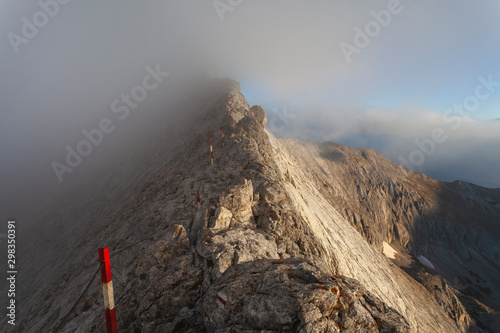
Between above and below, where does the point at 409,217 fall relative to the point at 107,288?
below

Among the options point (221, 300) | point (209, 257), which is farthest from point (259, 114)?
point (221, 300)

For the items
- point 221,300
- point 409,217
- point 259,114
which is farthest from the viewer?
point 409,217

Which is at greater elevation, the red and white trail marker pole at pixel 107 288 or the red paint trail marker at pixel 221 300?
the red and white trail marker pole at pixel 107 288

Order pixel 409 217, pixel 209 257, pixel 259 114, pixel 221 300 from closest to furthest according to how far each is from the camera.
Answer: pixel 221 300, pixel 209 257, pixel 259 114, pixel 409 217

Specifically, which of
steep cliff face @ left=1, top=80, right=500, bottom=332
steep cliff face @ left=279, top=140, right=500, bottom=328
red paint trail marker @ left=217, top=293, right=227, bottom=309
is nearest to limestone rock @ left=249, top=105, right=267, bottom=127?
steep cliff face @ left=1, top=80, right=500, bottom=332

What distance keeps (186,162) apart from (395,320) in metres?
21.6

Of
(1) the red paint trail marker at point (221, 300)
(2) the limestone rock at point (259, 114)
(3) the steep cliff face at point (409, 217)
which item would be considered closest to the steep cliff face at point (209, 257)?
(1) the red paint trail marker at point (221, 300)

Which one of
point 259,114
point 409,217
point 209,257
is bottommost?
point 409,217

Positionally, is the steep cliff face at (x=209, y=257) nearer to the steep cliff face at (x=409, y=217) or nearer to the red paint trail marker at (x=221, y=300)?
the red paint trail marker at (x=221, y=300)

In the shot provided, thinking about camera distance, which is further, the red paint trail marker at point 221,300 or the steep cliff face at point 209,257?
the red paint trail marker at point 221,300

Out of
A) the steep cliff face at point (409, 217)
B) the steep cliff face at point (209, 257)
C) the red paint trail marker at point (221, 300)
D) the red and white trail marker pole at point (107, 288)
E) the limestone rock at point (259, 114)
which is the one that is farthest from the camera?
the steep cliff face at point (409, 217)

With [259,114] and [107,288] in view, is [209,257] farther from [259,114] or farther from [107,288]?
[259,114]

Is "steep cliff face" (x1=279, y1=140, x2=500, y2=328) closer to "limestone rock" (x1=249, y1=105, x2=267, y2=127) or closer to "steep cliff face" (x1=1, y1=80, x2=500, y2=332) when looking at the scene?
"limestone rock" (x1=249, y1=105, x2=267, y2=127)

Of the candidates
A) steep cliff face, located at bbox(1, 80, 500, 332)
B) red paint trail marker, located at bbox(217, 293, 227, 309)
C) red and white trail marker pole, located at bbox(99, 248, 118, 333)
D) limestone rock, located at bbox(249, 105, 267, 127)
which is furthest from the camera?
limestone rock, located at bbox(249, 105, 267, 127)
